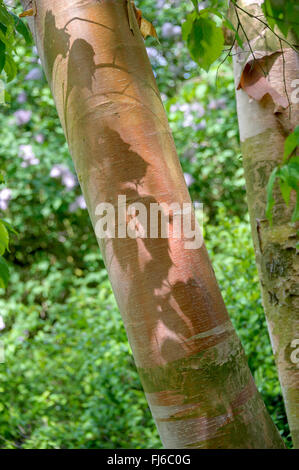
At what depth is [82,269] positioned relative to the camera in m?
5.12

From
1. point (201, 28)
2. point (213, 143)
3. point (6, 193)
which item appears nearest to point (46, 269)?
point (6, 193)

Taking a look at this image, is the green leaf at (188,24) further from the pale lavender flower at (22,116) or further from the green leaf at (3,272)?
the pale lavender flower at (22,116)

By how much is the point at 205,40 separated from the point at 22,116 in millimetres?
3704

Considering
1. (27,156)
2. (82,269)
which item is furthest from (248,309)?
(82,269)

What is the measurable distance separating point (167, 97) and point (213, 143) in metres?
0.81

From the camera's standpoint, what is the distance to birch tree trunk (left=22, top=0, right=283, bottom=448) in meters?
0.97

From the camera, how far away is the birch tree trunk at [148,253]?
3.18ft

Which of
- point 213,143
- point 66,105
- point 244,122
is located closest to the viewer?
point 66,105

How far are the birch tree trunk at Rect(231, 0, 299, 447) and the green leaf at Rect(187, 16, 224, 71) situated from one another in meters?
0.27

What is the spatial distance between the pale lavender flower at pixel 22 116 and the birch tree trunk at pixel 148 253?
12.0ft

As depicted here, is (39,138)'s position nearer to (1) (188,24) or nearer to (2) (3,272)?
(1) (188,24)

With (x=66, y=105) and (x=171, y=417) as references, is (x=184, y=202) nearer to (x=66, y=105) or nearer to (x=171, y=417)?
(x=66, y=105)

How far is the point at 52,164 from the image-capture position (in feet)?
14.6

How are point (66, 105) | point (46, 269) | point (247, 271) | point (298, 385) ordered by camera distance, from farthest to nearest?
point (46, 269)
point (247, 271)
point (298, 385)
point (66, 105)
